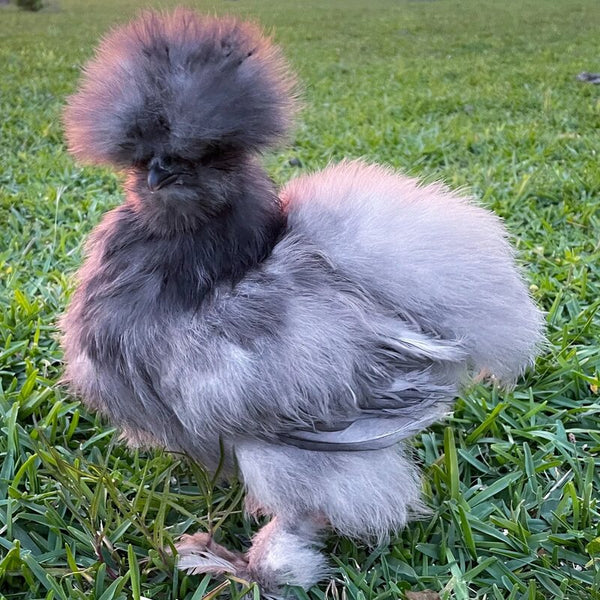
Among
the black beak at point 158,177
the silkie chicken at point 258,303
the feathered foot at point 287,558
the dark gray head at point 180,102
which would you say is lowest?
the feathered foot at point 287,558

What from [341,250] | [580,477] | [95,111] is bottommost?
[580,477]

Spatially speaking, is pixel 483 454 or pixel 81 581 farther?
pixel 483 454

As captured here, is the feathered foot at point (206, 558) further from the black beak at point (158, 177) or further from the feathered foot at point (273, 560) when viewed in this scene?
the black beak at point (158, 177)

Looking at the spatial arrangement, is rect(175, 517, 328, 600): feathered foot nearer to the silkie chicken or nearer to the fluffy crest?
the silkie chicken

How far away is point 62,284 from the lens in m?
2.10

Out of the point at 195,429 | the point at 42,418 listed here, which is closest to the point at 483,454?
the point at 195,429

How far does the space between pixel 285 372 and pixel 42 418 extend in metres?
0.83

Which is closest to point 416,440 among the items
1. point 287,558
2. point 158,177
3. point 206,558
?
point 287,558

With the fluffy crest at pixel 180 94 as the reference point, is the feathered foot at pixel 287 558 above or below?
below

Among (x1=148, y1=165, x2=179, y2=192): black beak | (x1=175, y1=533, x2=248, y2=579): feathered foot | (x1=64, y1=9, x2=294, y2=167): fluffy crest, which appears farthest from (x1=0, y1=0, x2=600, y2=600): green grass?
(x1=148, y1=165, x2=179, y2=192): black beak

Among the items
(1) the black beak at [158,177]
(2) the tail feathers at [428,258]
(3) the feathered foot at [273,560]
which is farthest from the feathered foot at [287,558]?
(1) the black beak at [158,177]

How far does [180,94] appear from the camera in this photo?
3.46 ft

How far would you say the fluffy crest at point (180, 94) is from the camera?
1062 mm

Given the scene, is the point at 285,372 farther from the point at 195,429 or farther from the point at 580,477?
the point at 580,477
